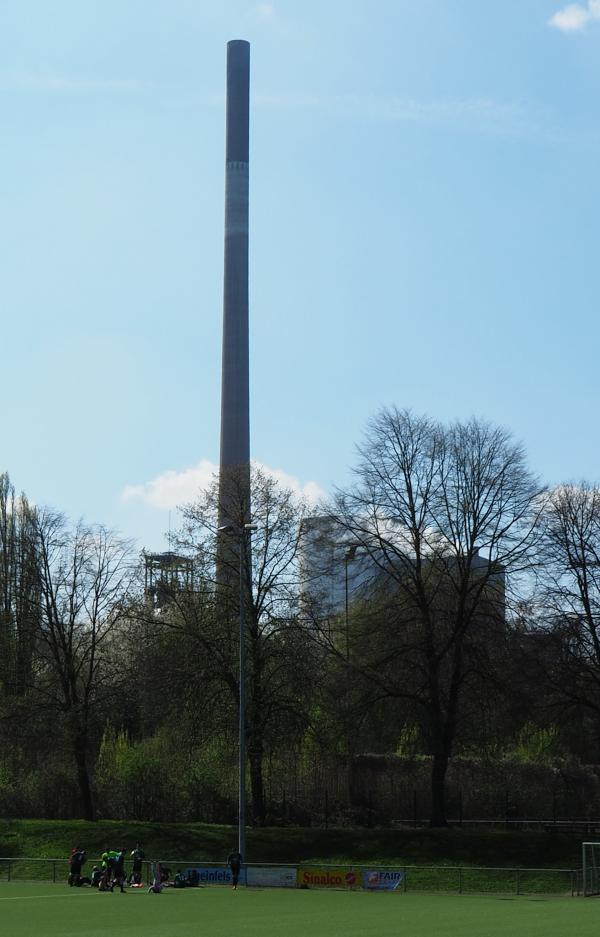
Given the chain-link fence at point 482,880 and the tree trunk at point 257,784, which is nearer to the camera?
the chain-link fence at point 482,880

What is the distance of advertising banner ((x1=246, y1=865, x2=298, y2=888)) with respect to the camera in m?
43.0

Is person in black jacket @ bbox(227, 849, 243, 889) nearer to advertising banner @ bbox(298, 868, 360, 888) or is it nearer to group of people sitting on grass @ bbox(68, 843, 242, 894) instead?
group of people sitting on grass @ bbox(68, 843, 242, 894)

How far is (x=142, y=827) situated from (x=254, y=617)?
34.6ft

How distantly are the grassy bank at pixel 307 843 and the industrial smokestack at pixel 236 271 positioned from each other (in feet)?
109

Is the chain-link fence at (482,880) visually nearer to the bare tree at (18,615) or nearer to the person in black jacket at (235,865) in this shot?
the person in black jacket at (235,865)

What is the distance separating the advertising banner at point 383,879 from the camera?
136ft

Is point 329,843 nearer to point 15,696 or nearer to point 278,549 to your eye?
point 278,549

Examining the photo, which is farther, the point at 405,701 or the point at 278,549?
the point at 278,549

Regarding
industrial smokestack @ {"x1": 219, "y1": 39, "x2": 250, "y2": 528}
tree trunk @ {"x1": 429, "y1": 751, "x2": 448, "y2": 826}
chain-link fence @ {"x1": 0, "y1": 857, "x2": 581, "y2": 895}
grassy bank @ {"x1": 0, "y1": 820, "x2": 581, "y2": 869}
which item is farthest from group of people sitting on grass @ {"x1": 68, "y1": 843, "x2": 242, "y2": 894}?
industrial smokestack @ {"x1": 219, "y1": 39, "x2": 250, "y2": 528}

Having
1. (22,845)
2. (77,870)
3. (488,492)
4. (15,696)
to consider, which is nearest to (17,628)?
(15,696)

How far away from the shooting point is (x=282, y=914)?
31.8m

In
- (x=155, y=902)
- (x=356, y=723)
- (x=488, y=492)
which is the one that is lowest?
(x=155, y=902)

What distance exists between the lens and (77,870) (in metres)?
44.2

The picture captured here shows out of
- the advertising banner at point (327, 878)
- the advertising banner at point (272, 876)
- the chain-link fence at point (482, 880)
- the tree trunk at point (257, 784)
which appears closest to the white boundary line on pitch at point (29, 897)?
the advertising banner at point (272, 876)
